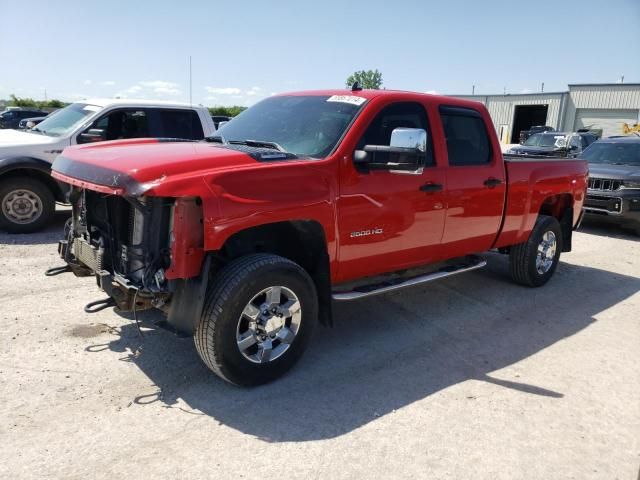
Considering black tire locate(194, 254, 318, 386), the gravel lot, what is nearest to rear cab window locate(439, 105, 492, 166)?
the gravel lot

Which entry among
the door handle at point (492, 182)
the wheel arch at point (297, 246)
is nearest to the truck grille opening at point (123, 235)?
the wheel arch at point (297, 246)

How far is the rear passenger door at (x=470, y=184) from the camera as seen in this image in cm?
479

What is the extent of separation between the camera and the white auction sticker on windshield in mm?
4259

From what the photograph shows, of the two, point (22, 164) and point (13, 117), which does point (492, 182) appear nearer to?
point (22, 164)

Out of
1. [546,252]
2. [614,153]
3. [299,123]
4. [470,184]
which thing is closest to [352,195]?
[299,123]

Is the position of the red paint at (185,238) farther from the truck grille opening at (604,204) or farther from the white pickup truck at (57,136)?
the truck grille opening at (604,204)

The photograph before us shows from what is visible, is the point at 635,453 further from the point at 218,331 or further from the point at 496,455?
the point at 218,331

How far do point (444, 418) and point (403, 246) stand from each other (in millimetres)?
1529

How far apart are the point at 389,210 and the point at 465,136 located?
1417 mm

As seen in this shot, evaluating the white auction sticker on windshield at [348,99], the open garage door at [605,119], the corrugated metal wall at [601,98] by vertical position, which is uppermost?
the corrugated metal wall at [601,98]

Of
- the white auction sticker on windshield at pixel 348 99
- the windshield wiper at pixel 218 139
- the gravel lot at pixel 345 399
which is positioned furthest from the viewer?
the windshield wiper at pixel 218 139

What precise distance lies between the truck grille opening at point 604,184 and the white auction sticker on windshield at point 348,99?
293 inches

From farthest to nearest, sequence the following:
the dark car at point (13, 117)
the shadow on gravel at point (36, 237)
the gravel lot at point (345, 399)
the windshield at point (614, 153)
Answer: the dark car at point (13, 117) < the windshield at point (614, 153) < the shadow on gravel at point (36, 237) < the gravel lot at point (345, 399)

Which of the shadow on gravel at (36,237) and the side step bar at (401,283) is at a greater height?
the side step bar at (401,283)
